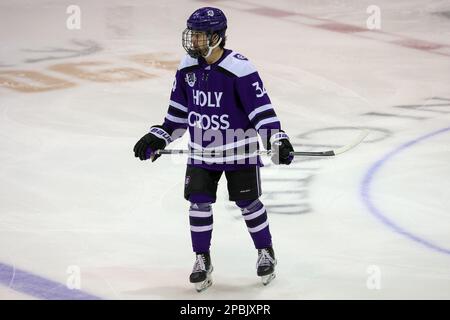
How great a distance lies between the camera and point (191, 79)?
450 cm

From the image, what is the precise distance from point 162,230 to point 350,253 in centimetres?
99

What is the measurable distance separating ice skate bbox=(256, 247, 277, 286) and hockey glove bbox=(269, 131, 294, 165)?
0.51m

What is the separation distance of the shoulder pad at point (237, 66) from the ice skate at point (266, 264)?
32.3 inches

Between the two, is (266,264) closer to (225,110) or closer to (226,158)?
(226,158)

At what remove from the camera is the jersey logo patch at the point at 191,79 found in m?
4.49

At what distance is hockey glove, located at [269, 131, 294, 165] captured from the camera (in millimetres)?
4352

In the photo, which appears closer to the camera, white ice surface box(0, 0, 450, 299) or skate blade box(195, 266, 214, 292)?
skate blade box(195, 266, 214, 292)

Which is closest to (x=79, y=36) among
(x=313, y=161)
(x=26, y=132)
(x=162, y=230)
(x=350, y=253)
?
(x=26, y=132)

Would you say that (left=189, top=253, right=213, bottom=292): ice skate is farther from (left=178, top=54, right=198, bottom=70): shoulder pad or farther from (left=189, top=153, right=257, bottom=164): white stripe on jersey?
(left=178, top=54, right=198, bottom=70): shoulder pad

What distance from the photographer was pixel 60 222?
5453mm

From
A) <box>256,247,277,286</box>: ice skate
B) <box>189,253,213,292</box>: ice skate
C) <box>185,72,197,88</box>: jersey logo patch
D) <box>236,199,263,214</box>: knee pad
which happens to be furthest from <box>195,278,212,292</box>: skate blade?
<box>185,72,197,88</box>: jersey logo patch

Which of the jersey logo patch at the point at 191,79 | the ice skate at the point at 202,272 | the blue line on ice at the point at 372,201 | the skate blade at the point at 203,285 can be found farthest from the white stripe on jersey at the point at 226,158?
the blue line on ice at the point at 372,201

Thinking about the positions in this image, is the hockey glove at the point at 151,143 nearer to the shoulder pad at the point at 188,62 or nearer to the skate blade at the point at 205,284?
the shoulder pad at the point at 188,62

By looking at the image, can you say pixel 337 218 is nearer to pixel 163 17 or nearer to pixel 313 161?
pixel 313 161
